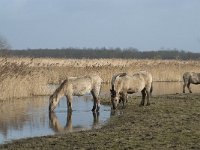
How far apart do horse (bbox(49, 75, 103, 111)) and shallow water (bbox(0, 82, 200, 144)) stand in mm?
459

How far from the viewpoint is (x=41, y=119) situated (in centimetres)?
1741

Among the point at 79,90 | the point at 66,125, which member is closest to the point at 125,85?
the point at 79,90

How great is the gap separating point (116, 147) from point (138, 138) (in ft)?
3.69

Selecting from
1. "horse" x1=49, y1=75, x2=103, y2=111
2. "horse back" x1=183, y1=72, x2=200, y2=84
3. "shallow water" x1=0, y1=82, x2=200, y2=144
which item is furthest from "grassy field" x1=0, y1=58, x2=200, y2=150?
"horse back" x1=183, y1=72, x2=200, y2=84

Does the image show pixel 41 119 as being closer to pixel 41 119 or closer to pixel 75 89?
pixel 41 119

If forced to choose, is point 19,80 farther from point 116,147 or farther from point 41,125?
point 116,147

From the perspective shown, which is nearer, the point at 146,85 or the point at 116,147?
the point at 116,147

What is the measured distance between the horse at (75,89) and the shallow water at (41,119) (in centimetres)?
46

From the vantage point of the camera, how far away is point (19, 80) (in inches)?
1027

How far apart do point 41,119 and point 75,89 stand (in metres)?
2.89

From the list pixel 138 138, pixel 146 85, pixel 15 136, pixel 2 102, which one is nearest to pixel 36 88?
pixel 2 102

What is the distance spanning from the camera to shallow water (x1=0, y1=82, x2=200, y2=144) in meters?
14.7

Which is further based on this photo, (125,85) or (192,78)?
(192,78)

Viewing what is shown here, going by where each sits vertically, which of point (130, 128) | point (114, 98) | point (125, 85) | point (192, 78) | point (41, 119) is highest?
point (125, 85)
